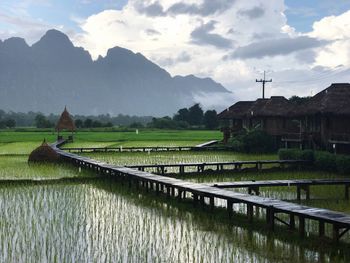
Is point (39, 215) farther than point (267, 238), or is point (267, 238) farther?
point (39, 215)

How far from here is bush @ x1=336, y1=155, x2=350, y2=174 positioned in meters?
24.1

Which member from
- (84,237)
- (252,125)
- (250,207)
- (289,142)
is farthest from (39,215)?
(252,125)

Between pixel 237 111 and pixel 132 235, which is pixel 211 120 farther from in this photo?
pixel 132 235

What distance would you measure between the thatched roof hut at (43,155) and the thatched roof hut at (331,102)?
15448 mm

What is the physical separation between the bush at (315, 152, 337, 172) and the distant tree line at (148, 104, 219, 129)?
50.6 m

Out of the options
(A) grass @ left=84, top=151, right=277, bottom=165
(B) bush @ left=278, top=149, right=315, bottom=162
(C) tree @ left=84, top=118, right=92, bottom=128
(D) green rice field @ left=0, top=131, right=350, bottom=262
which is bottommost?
(D) green rice field @ left=0, top=131, right=350, bottom=262

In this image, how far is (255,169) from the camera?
91.8 feet

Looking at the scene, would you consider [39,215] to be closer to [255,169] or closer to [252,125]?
[255,169]

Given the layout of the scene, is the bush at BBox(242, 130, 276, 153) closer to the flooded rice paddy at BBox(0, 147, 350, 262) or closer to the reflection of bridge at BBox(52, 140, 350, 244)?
the reflection of bridge at BBox(52, 140, 350, 244)

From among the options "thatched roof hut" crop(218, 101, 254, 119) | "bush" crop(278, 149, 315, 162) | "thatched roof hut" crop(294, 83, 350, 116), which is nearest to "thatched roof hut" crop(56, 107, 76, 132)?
"thatched roof hut" crop(218, 101, 254, 119)

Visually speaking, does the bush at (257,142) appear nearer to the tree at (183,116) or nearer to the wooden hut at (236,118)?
the wooden hut at (236,118)

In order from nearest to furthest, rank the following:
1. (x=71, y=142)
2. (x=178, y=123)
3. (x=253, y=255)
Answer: (x=253, y=255) → (x=71, y=142) → (x=178, y=123)

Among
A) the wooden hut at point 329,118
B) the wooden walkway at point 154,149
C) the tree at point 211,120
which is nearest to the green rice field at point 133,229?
the wooden hut at point 329,118

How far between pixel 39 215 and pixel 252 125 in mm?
34512
